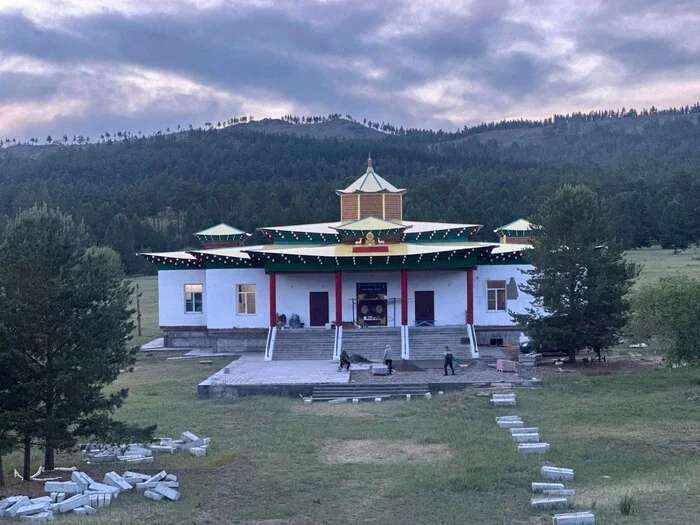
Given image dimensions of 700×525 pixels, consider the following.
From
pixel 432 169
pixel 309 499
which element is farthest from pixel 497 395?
pixel 432 169

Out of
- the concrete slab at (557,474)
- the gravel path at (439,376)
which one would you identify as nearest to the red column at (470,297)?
the gravel path at (439,376)

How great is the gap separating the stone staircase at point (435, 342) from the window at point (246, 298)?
26.3 feet

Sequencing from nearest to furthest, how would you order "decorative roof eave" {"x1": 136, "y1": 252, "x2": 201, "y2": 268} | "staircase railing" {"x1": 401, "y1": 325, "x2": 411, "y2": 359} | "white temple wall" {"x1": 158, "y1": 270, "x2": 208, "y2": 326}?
"staircase railing" {"x1": 401, "y1": 325, "x2": 411, "y2": 359} < "decorative roof eave" {"x1": 136, "y1": 252, "x2": 201, "y2": 268} < "white temple wall" {"x1": 158, "y1": 270, "x2": 208, "y2": 326}

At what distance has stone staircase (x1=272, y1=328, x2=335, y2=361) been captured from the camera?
123 feet

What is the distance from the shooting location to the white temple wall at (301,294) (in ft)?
135

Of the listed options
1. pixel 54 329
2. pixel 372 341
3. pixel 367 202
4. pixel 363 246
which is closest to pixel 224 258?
pixel 363 246

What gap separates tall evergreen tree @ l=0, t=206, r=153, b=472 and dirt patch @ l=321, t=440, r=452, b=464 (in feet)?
17.5

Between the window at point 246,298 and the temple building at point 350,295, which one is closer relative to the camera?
the temple building at point 350,295

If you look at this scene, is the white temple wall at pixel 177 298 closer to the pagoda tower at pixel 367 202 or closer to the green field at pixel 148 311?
the green field at pixel 148 311

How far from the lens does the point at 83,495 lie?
640 inches

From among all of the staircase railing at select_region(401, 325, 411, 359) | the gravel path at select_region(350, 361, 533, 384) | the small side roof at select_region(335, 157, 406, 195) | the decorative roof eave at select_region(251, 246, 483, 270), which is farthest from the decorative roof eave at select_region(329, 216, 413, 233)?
the gravel path at select_region(350, 361, 533, 384)

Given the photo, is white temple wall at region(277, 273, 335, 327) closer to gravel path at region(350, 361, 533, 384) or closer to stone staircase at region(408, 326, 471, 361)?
stone staircase at region(408, 326, 471, 361)

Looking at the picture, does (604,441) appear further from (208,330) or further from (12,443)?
(208,330)

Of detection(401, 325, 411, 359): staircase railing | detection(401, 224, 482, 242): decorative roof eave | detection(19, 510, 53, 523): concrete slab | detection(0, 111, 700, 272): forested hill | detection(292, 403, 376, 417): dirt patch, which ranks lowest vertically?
detection(19, 510, 53, 523): concrete slab
